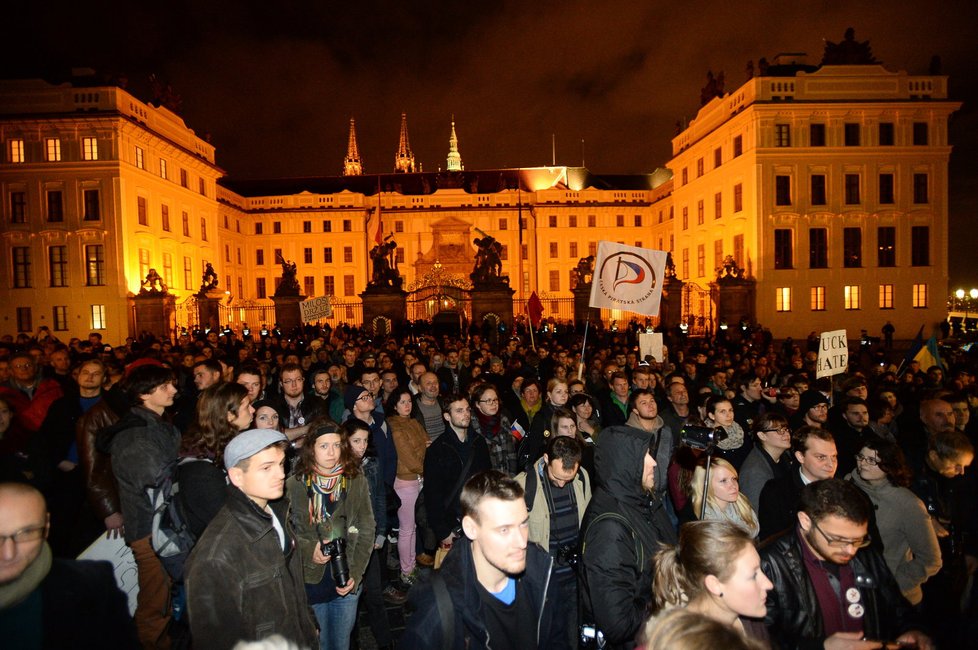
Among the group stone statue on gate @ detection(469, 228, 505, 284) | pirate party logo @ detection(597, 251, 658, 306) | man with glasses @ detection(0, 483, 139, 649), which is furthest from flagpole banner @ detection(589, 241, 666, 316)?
stone statue on gate @ detection(469, 228, 505, 284)

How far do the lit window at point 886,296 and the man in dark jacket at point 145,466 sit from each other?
3885 cm

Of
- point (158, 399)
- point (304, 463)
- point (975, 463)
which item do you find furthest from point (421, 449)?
point (975, 463)

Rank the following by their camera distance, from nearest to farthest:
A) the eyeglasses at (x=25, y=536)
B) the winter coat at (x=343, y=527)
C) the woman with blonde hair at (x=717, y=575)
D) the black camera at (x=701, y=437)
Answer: the eyeglasses at (x=25, y=536) → the woman with blonde hair at (x=717, y=575) → the black camera at (x=701, y=437) → the winter coat at (x=343, y=527)

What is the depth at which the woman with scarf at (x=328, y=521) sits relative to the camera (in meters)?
4.09

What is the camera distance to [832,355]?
9766 mm

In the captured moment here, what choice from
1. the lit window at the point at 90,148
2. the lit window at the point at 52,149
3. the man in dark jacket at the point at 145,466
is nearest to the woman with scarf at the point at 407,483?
the man in dark jacket at the point at 145,466

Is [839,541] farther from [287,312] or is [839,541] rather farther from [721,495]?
[287,312]

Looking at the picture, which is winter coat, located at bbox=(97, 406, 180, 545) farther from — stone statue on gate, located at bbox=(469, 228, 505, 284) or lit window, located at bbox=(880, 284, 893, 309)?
lit window, located at bbox=(880, 284, 893, 309)

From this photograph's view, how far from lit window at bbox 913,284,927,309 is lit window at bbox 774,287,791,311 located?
7.11 meters

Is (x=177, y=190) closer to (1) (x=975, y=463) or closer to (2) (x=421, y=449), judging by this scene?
(2) (x=421, y=449)

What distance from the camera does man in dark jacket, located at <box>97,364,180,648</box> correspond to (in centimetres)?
412

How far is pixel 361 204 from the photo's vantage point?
6009cm

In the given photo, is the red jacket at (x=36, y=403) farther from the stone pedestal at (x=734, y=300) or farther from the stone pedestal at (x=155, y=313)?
the stone pedestal at (x=734, y=300)

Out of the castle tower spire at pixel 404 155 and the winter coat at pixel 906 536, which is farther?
the castle tower spire at pixel 404 155
